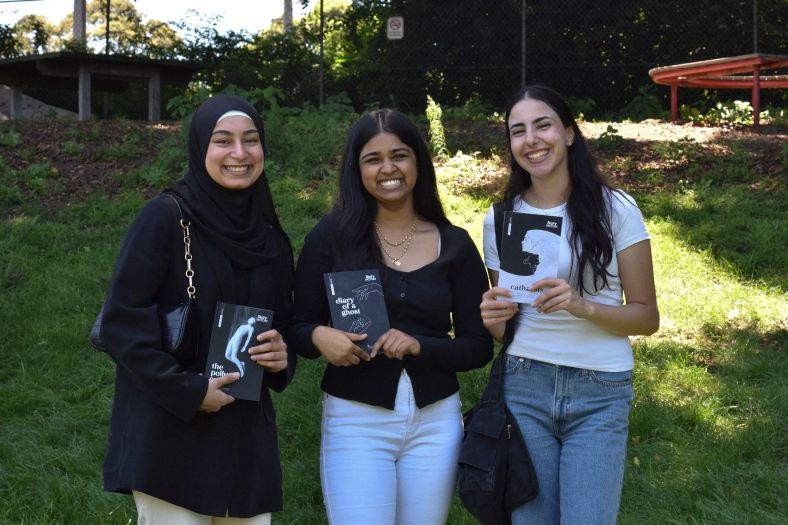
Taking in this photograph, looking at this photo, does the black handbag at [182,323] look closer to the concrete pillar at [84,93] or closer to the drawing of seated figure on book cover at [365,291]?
the drawing of seated figure on book cover at [365,291]

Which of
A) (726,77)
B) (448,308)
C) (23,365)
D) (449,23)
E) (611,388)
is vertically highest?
(449,23)

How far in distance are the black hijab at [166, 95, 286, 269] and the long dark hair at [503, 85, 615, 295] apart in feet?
2.99

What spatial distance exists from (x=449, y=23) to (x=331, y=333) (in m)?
12.4

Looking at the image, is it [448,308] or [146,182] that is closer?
[448,308]

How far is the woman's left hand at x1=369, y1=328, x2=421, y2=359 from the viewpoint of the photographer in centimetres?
327

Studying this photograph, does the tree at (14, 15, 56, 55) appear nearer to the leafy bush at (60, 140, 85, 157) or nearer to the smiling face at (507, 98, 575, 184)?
the leafy bush at (60, 140, 85, 157)

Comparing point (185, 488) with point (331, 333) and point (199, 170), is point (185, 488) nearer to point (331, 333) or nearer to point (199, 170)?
point (331, 333)

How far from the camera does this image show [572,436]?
124 inches

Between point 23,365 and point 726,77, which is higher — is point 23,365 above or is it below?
below

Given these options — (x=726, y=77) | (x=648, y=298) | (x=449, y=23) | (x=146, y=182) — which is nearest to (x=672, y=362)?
(x=648, y=298)

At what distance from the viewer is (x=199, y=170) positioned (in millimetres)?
3191

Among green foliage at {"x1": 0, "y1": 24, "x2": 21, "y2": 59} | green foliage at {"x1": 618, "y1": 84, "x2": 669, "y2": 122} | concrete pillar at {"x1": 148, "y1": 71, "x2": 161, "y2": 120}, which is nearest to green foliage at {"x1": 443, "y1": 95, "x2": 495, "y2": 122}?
green foliage at {"x1": 618, "y1": 84, "x2": 669, "y2": 122}

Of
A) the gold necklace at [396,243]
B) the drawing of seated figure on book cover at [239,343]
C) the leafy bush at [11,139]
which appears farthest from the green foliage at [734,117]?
the drawing of seated figure on book cover at [239,343]

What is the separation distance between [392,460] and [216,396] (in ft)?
2.31
